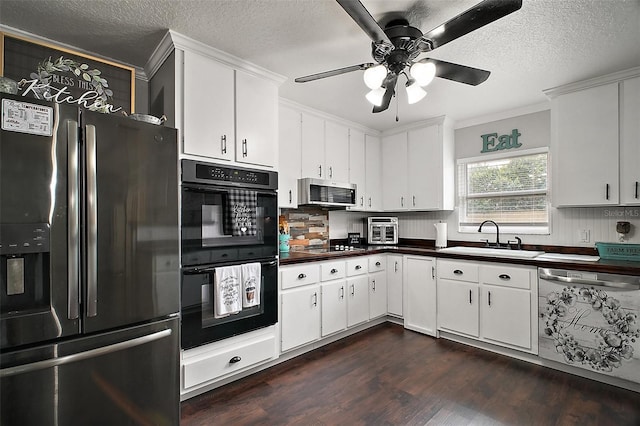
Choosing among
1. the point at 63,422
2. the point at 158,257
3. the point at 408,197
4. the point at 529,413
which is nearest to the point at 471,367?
the point at 529,413

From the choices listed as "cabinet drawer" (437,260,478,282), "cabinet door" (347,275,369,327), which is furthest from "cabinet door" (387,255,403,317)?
"cabinet drawer" (437,260,478,282)

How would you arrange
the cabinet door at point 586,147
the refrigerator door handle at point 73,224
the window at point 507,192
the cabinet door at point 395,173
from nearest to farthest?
the refrigerator door handle at point 73,224 < the cabinet door at point 586,147 < the window at point 507,192 < the cabinet door at point 395,173

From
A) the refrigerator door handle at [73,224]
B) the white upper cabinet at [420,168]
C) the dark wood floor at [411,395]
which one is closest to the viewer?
the refrigerator door handle at [73,224]

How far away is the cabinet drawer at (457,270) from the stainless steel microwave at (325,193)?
123 cm

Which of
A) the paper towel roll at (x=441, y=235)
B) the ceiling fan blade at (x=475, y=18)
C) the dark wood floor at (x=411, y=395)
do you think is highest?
the ceiling fan blade at (x=475, y=18)

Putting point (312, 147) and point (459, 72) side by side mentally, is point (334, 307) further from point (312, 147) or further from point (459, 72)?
point (459, 72)

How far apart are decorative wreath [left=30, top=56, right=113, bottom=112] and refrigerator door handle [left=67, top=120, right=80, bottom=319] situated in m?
0.35

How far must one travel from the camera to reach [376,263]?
3691 mm

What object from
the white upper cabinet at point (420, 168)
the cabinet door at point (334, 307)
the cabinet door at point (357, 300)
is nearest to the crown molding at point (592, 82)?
the white upper cabinet at point (420, 168)

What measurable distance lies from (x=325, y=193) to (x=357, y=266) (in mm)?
863

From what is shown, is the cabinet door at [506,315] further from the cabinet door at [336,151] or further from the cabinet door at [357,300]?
the cabinet door at [336,151]

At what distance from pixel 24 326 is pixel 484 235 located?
3980 mm

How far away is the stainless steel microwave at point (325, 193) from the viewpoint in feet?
11.2

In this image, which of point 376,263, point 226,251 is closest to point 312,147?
point 376,263
